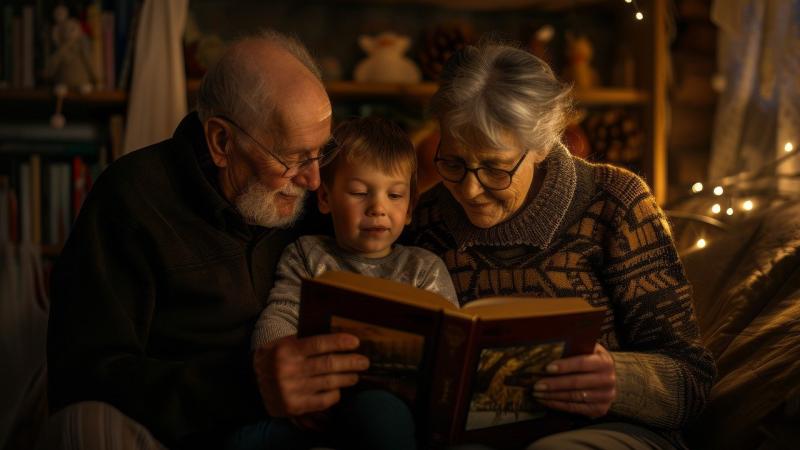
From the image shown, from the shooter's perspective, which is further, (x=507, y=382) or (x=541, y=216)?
(x=541, y=216)

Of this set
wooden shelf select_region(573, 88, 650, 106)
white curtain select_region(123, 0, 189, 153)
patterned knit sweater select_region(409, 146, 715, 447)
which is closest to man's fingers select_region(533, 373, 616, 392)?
patterned knit sweater select_region(409, 146, 715, 447)

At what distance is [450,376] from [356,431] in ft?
0.57

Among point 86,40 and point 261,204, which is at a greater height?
point 86,40

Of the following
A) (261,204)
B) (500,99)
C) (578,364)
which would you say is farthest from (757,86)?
(261,204)

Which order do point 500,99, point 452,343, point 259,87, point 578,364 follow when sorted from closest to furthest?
point 452,343 < point 578,364 < point 500,99 < point 259,87

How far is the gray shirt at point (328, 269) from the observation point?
162cm

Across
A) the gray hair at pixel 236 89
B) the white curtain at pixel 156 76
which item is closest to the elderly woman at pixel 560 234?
the gray hair at pixel 236 89

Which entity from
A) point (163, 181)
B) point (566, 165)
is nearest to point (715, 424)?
point (566, 165)

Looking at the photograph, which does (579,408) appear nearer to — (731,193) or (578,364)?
(578,364)

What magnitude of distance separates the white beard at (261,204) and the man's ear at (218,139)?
83 mm

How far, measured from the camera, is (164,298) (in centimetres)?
160

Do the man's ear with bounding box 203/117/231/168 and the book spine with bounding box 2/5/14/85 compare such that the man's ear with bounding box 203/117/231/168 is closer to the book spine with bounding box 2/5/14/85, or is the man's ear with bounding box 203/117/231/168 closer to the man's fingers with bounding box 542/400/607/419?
the man's fingers with bounding box 542/400/607/419

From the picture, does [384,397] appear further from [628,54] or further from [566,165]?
[628,54]

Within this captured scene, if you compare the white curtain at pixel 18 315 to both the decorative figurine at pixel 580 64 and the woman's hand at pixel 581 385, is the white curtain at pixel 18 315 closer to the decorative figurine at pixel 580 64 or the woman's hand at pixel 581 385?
the woman's hand at pixel 581 385
